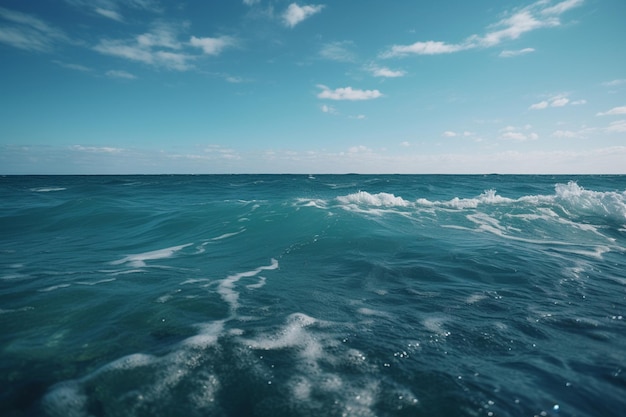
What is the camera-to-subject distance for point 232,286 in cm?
701

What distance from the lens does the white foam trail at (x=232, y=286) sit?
238 inches

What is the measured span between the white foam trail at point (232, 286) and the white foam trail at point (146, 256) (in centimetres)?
323

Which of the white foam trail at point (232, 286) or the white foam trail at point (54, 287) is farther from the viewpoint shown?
the white foam trail at point (54, 287)

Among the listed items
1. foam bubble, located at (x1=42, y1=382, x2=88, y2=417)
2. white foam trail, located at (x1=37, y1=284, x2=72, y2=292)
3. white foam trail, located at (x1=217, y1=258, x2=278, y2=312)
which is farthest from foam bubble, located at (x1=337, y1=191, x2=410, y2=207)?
foam bubble, located at (x1=42, y1=382, x2=88, y2=417)

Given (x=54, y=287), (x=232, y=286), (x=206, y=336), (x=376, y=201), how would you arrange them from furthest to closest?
(x=376, y=201) < (x=232, y=286) < (x=54, y=287) < (x=206, y=336)

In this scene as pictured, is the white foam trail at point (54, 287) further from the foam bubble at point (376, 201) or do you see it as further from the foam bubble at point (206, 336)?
the foam bubble at point (376, 201)

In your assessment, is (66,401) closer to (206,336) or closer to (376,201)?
(206,336)

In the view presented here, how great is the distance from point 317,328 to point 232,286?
9.72 ft

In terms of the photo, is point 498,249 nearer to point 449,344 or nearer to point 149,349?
point 449,344

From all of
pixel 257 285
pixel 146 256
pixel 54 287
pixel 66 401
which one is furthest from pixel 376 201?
pixel 66 401

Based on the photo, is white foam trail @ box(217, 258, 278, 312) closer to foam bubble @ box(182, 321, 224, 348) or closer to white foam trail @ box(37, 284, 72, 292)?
foam bubble @ box(182, 321, 224, 348)

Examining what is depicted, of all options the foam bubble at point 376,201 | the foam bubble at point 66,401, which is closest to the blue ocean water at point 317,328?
the foam bubble at point 66,401

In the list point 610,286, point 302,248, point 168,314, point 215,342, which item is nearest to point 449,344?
point 215,342

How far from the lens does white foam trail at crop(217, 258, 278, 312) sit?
6.05m
